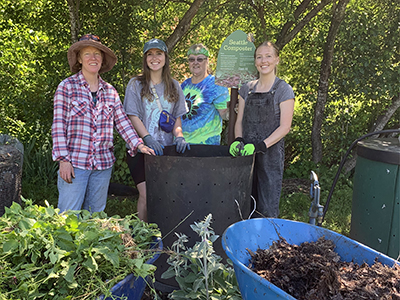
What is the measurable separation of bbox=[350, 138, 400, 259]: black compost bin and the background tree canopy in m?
3.13

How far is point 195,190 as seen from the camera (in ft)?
7.69

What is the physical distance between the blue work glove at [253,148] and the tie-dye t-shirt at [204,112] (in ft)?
2.38

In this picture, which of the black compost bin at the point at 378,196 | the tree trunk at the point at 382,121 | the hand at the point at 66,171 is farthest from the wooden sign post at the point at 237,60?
the tree trunk at the point at 382,121

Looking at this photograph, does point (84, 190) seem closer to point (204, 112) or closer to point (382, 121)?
point (204, 112)

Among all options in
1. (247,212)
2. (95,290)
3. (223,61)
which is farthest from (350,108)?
(95,290)


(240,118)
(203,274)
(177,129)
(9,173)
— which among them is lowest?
(203,274)

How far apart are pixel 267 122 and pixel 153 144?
0.96 metres

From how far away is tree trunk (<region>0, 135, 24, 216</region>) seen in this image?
3.38m

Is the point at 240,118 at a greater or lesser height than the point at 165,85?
lesser

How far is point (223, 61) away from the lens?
3.28m

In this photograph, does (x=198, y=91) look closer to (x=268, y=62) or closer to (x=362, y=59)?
(x=268, y=62)

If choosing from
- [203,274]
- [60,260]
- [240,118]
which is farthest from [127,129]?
[60,260]

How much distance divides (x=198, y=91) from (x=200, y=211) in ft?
4.83

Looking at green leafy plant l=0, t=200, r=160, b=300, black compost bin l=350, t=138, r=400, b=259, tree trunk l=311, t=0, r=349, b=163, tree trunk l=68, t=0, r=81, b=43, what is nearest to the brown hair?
green leafy plant l=0, t=200, r=160, b=300
